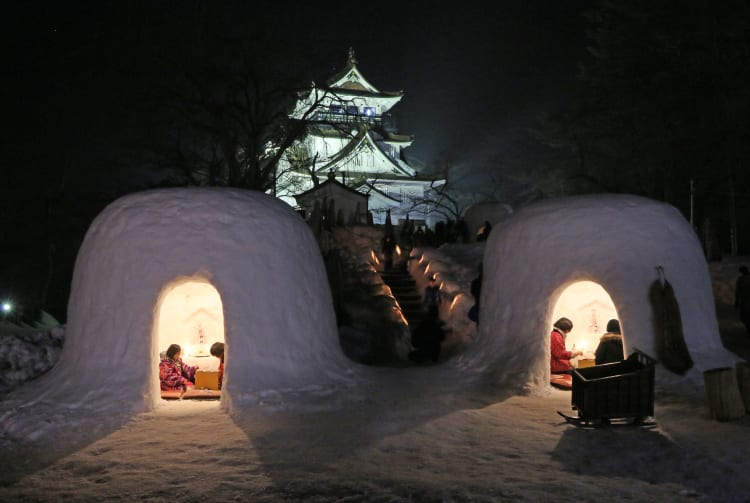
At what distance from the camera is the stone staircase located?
16.2 m

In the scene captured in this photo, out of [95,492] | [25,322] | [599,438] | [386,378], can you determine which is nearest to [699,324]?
[599,438]

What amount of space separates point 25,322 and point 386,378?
14008mm

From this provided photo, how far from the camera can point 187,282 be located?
832 cm

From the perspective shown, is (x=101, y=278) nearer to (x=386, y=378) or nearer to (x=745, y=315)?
(x=386, y=378)

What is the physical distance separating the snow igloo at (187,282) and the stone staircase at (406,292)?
288 inches

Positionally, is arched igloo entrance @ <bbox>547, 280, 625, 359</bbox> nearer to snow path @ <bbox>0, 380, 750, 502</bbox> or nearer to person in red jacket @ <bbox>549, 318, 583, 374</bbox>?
person in red jacket @ <bbox>549, 318, 583, 374</bbox>

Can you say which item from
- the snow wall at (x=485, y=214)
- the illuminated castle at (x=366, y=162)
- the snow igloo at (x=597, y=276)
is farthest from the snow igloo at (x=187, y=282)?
the illuminated castle at (x=366, y=162)

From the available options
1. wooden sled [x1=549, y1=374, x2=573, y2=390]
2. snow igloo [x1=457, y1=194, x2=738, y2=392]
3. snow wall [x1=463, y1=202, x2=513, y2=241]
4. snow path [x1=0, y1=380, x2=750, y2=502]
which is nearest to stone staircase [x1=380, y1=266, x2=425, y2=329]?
snow wall [x1=463, y1=202, x2=513, y2=241]

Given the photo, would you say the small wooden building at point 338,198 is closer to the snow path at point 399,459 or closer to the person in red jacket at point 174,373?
the person in red jacket at point 174,373

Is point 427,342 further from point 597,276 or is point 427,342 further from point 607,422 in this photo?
point 607,422

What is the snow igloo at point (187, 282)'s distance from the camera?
7824 millimetres

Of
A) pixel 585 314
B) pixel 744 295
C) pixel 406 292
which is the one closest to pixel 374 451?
pixel 585 314

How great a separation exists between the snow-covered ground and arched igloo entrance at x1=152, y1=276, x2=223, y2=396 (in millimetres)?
2533

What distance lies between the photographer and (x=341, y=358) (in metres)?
9.33
